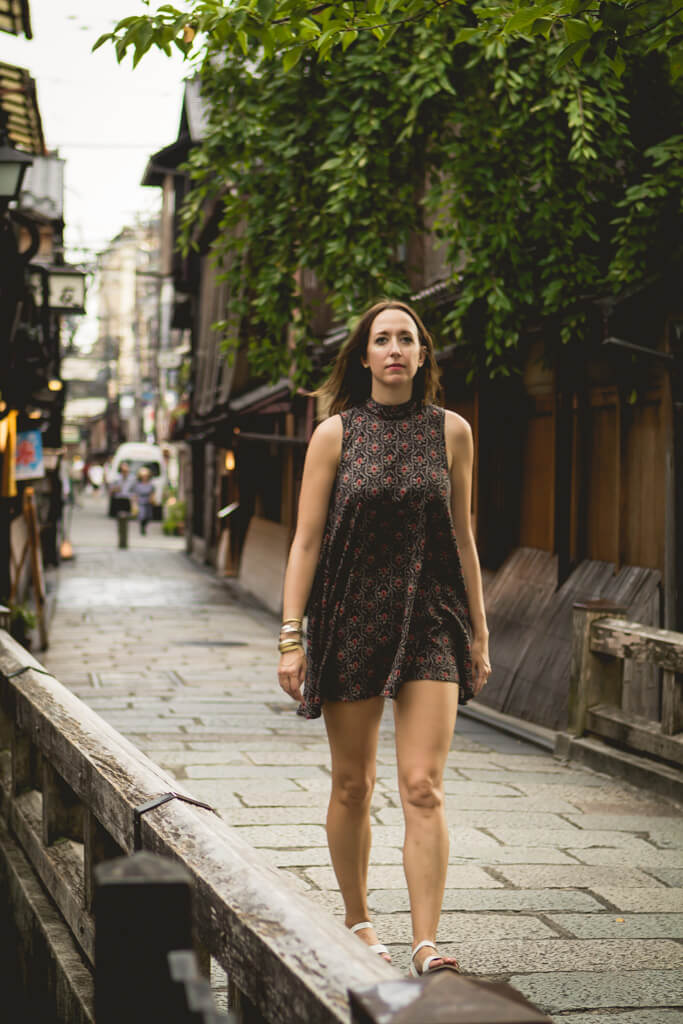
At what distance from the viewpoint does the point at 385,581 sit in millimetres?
3803

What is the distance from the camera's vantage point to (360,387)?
4168 mm

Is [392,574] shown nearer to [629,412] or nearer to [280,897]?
[280,897]

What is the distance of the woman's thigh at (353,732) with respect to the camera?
151 inches

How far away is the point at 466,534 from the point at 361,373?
64 centimetres

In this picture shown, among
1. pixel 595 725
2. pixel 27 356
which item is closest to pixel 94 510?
pixel 27 356

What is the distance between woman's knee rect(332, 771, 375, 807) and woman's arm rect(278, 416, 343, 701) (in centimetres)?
29

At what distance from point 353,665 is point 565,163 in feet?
22.3

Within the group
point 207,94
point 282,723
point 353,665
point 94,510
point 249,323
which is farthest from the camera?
point 94,510

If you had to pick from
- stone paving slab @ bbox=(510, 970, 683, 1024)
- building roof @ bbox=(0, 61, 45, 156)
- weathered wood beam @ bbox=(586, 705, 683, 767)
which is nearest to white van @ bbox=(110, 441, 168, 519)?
building roof @ bbox=(0, 61, 45, 156)

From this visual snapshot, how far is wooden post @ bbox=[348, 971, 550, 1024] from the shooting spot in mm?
1575

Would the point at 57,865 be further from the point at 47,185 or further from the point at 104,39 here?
the point at 47,185

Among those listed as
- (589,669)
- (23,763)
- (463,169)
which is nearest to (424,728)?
(23,763)

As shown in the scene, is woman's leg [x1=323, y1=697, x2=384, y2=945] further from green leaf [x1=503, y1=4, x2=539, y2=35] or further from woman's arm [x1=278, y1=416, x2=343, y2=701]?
green leaf [x1=503, y1=4, x2=539, y2=35]

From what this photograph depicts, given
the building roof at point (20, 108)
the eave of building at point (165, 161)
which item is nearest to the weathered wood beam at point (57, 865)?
the building roof at point (20, 108)
